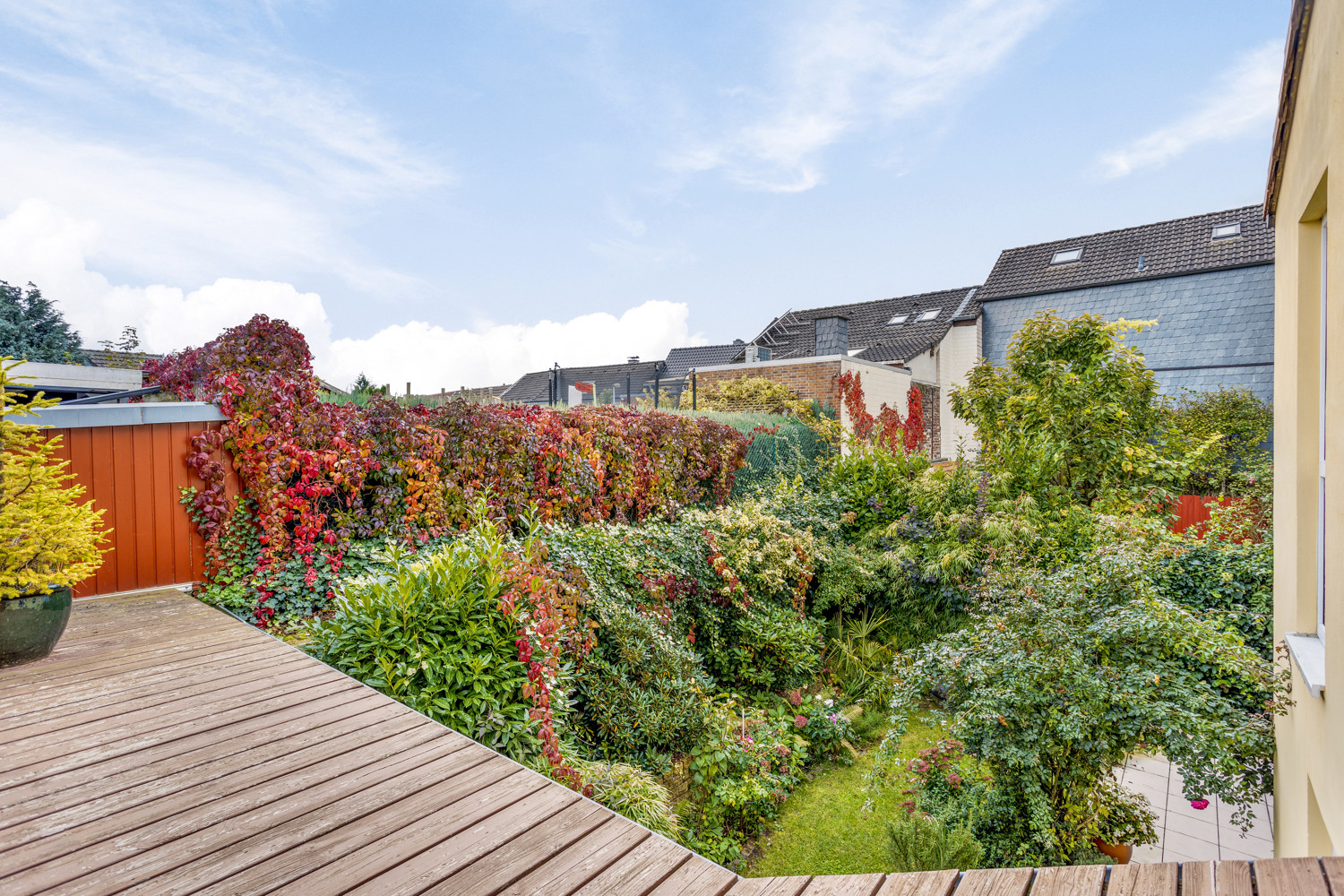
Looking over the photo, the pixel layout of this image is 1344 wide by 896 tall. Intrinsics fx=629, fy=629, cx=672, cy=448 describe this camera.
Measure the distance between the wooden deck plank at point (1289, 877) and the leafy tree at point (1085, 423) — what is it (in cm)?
656

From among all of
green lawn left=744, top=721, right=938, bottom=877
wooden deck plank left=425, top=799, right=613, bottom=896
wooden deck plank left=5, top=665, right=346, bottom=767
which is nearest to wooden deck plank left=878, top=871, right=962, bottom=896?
wooden deck plank left=425, top=799, right=613, bottom=896

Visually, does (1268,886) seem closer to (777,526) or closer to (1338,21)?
(1338,21)

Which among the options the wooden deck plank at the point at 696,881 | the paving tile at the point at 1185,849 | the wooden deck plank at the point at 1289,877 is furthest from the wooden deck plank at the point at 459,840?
the paving tile at the point at 1185,849

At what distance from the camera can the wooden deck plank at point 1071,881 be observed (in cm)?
143

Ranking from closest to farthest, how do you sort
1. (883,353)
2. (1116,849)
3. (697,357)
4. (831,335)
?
1. (1116,849)
2. (831,335)
3. (883,353)
4. (697,357)

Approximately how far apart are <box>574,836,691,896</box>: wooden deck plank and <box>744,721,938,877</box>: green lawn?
2364 mm

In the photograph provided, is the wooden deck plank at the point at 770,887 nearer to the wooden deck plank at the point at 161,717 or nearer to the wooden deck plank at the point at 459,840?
the wooden deck plank at the point at 459,840

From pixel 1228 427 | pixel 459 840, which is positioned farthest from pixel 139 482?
pixel 1228 427

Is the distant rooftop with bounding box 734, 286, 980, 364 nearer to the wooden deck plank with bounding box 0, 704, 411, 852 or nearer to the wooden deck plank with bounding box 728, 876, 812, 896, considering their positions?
the wooden deck plank with bounding box 0, 704, 411, 852

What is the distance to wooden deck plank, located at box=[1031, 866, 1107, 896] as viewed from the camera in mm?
1435

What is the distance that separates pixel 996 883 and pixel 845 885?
14.2 inches

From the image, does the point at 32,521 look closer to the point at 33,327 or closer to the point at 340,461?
the point at 340,461

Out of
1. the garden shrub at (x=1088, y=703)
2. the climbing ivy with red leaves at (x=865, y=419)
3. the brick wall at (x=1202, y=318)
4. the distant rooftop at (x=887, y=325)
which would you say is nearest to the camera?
the garden shrub at (x=1088, y=703)

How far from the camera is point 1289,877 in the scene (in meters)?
1.39
